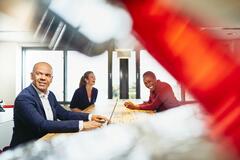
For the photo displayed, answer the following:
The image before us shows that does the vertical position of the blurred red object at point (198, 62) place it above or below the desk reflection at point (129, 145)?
above

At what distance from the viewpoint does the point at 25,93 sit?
0.74 meters

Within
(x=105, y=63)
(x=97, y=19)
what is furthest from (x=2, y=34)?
(x=97, y=19)

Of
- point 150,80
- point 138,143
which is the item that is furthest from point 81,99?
point 138,143

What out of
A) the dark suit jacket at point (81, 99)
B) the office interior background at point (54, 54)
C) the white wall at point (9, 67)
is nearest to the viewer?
the office interior background at point (54, 54)

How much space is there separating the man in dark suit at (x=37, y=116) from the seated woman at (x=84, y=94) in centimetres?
66

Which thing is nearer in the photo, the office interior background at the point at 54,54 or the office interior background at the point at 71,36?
the office interior background at the point at 71,36

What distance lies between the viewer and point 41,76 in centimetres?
79

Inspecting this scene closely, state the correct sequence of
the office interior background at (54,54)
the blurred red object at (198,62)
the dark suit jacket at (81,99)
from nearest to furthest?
the blurred red object at (198,62) → the office interior background at (54,54) → the dark suit jacket at (81,99)

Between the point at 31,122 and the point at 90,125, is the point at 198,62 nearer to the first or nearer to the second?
the point at 90,125

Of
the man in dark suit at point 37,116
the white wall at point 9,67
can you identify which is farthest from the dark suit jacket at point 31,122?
the white wall at point 9,67

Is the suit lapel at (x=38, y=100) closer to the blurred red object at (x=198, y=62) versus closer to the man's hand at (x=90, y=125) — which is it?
the man's hand at (x=90, y=125)

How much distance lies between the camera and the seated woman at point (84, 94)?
1.50 meters

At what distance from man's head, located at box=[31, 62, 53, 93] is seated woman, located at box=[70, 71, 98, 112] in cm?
68

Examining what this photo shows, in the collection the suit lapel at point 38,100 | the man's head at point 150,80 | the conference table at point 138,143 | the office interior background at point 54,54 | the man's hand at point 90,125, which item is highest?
the office interior background at point 54,54
